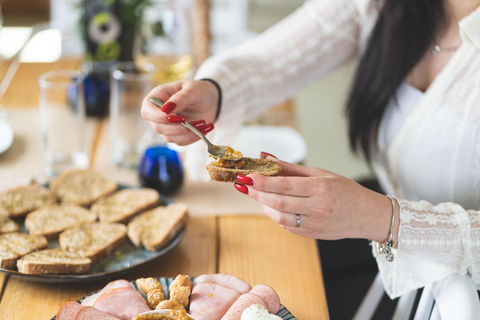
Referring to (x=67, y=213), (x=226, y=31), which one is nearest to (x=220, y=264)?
(x=67, y=213)

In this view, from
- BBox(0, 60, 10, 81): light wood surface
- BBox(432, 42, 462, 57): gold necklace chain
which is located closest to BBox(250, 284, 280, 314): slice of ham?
BBox(432, 42, 462, 57): gold necklace chain

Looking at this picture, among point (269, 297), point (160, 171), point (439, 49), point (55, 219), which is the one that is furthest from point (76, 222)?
point (439, 49)

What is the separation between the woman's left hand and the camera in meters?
0.76

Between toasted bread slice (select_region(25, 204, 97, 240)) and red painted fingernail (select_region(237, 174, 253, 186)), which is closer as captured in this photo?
red painted fingernail (select_region(237, 174, 253, 186))

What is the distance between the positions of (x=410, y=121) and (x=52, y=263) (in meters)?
0.84

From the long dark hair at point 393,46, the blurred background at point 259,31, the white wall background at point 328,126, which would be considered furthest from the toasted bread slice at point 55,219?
the white wall background at point 328,126

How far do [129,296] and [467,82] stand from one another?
844 millimetres

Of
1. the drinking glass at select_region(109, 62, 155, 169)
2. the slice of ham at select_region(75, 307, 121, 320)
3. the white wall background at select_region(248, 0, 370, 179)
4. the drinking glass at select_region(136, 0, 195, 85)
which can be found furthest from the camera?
the white wall background at select_region(248, 0, 370, 179)

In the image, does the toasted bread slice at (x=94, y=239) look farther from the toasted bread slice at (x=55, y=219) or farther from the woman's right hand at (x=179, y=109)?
the woman's right hand at (x=179, y=109)

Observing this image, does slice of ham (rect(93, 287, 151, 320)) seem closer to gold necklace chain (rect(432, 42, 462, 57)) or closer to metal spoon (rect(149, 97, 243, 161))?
metal spoon (rect(149, 97, 243, 161))

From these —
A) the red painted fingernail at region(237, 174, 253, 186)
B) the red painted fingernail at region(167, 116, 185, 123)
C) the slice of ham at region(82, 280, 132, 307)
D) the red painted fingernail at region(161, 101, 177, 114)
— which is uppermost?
the red painted fingernail at region(161, 101, 177, 114)

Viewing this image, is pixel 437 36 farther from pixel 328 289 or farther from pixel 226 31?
pixel 226 31

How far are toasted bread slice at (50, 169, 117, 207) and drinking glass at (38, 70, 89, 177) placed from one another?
0.48ft

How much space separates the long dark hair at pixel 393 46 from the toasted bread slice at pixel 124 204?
0.60m
